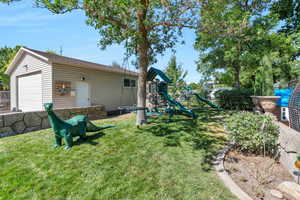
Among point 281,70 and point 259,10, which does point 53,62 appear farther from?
point 281,70

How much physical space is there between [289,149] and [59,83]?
397 inches

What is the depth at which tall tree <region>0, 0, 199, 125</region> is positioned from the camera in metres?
4.27

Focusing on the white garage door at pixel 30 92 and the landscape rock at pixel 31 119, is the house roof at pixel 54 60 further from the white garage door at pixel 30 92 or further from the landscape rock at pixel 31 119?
the landscape rock at pixel 31 119

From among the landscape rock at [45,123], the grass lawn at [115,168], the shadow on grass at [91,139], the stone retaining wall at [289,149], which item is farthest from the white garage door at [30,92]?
the stone retaining wall at [289,149]

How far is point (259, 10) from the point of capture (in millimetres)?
9867

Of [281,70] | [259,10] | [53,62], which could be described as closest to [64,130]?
[53,62]

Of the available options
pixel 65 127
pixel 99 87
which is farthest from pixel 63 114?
pixel 99 87

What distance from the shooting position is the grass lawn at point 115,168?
2312 millimetres

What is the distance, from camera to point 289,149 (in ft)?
8.76

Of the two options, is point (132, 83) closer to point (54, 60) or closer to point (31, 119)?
point (54, 60)

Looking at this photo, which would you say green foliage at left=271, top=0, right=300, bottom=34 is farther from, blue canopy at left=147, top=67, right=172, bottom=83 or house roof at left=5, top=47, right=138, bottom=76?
house roof at left=5, top=47, right=138, bottom=76

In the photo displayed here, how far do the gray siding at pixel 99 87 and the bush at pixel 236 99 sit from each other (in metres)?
7.66

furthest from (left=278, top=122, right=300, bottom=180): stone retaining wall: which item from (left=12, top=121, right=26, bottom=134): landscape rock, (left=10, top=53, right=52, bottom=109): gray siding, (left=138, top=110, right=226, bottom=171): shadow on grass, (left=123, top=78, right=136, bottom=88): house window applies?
(left=123, top=78, right=136, bottom=88): house window

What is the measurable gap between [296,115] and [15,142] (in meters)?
7.39
